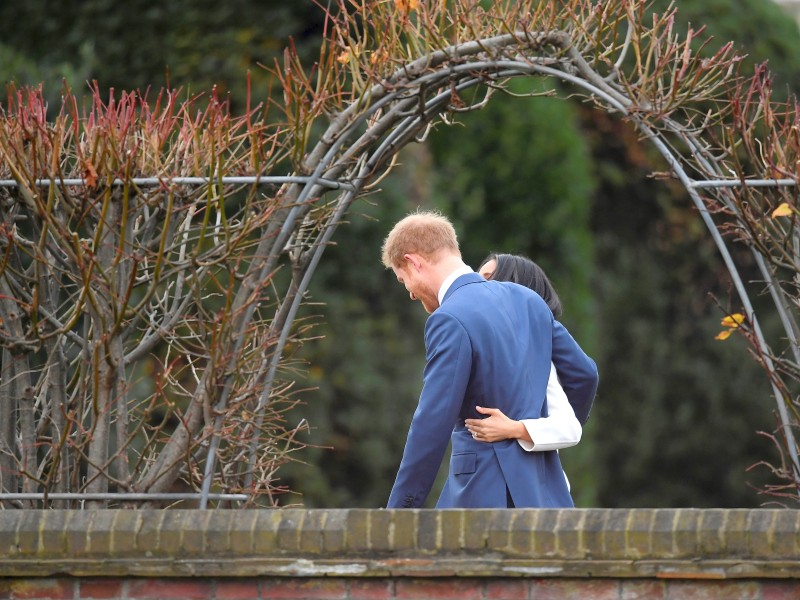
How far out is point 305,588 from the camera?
3.49 metres

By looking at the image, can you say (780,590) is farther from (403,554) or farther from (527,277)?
(527,277)

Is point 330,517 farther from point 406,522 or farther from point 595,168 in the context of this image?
point 595,168

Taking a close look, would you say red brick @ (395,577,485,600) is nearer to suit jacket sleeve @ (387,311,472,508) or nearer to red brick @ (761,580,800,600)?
suit jacket sleeve @ (387,311,472,508)

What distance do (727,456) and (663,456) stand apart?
0.65m

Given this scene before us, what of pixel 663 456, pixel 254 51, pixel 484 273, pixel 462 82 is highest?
pixel 254 51

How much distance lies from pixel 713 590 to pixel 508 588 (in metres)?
0.49

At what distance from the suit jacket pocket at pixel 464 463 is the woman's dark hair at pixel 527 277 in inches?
27.2

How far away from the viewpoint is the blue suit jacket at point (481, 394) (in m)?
3.81

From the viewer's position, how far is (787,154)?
4055 millimetres

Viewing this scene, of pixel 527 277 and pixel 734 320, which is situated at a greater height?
pixel 527 277

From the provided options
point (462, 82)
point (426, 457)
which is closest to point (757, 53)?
point (462, 82)

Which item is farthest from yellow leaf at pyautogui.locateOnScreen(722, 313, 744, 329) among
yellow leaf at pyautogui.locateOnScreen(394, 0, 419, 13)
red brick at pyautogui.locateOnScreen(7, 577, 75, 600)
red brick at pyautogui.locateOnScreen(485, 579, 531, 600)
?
red brick at pyautogui.locateOnScreen(7, 577, 75, 600)

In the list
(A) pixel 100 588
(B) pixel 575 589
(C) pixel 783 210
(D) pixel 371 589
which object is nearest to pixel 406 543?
(D) pixel 371 589

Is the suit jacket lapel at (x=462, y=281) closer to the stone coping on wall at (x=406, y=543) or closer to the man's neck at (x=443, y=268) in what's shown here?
the man's neck at (x=443, y=268)
